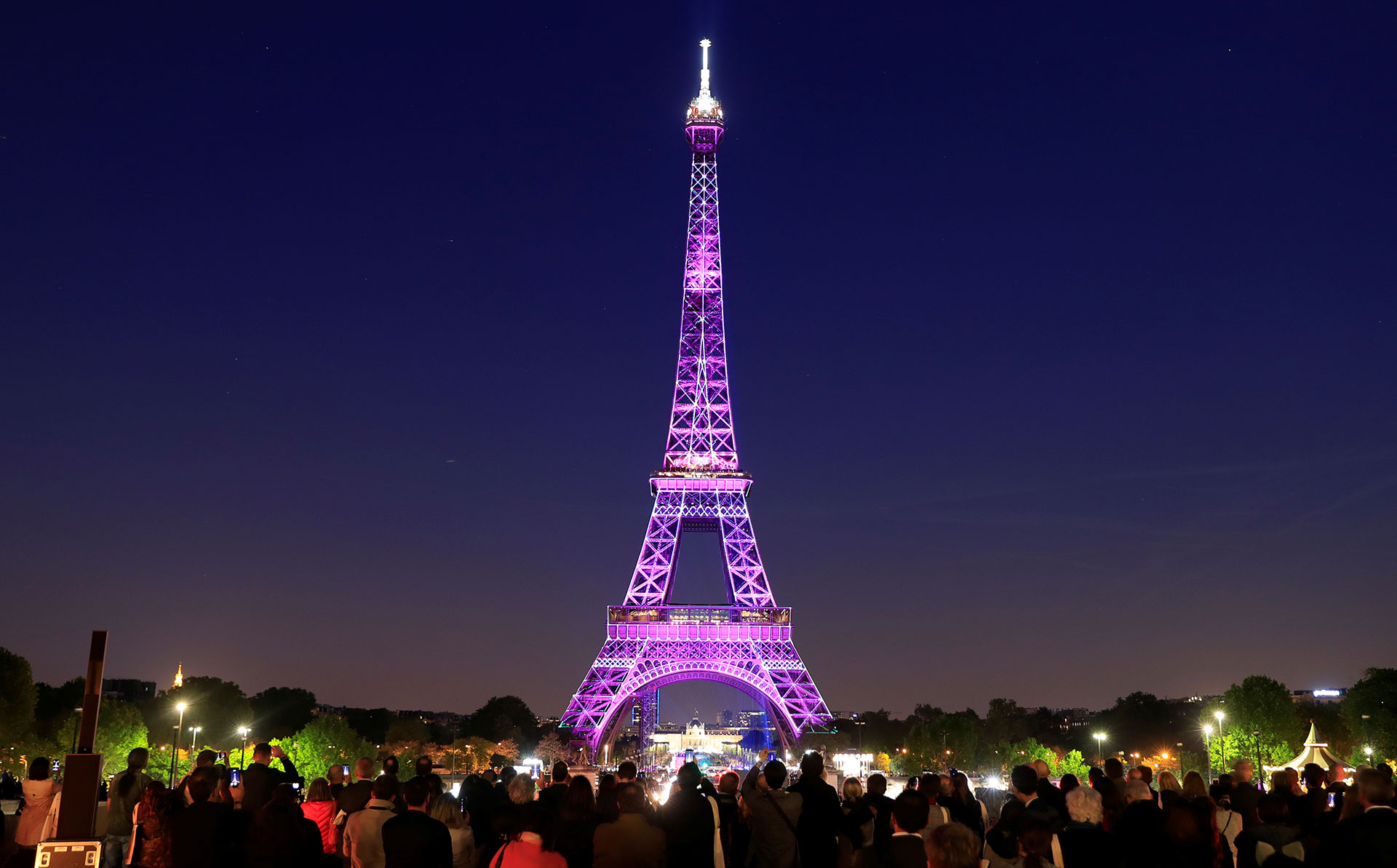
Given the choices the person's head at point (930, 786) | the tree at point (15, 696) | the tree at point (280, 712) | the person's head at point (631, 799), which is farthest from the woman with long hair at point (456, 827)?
the tree at point (280, 712)

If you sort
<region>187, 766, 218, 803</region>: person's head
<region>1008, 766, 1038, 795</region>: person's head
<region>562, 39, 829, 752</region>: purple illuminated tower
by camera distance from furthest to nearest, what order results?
<region>562, 39, 829, 752</region>: purple illuminated tower → <region>1008, 766, 1038, 795</region>: person's head → <region>187, 766, 218, 803</region>: person's head

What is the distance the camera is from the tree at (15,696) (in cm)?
6444

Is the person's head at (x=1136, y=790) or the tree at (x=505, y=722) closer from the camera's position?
the person's head at (x=1136, y=790)

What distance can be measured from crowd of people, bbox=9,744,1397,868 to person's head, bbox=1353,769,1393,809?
0.01 meters

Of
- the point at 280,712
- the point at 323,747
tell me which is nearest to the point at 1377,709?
the point at 323,747

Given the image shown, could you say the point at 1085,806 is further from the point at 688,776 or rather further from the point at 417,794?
the point at 417,794

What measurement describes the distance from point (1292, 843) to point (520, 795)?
22.9ft

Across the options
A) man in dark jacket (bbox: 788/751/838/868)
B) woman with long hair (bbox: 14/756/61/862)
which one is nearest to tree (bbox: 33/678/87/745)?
woman with long hair (bbox: 14/756/61/862)

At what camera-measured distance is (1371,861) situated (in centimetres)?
893

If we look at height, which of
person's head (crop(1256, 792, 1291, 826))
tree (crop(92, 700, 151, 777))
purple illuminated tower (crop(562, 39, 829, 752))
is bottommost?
person's head (crop(1256, 792, 1291, 826))

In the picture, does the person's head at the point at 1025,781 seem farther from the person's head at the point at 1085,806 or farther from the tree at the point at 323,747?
the tree at the point at 323,747

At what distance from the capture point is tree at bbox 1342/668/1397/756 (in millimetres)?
68062

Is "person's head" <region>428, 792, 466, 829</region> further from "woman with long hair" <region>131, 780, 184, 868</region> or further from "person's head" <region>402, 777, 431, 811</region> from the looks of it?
"woman with long hair" <region>131, 780, 184, 868</region>

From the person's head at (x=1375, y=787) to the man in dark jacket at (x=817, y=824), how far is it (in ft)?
15.4
